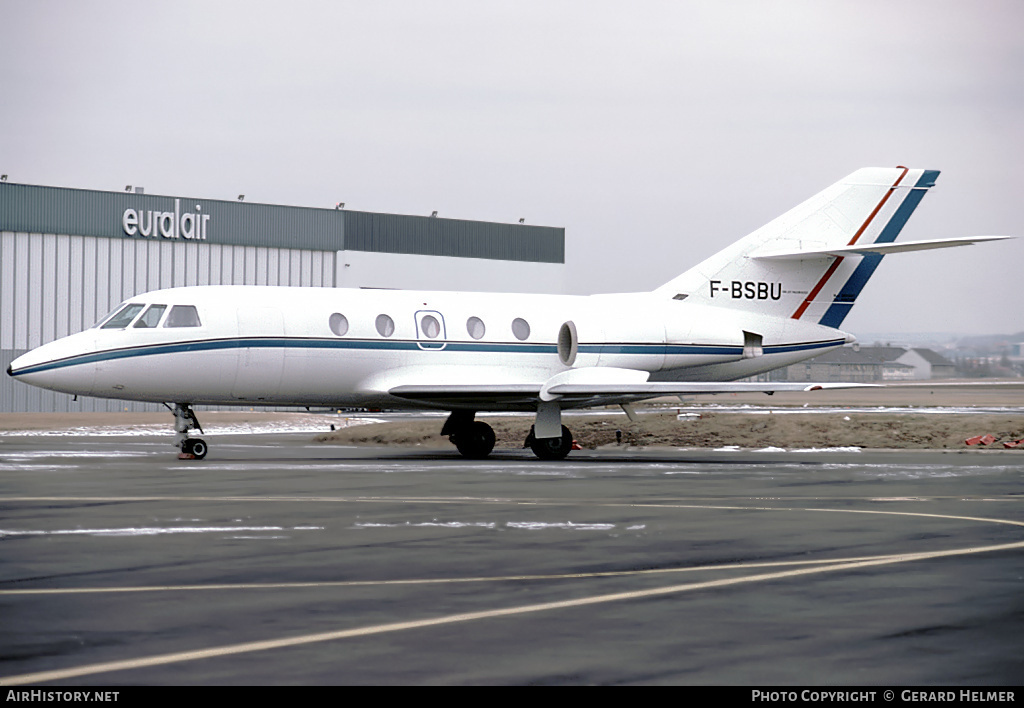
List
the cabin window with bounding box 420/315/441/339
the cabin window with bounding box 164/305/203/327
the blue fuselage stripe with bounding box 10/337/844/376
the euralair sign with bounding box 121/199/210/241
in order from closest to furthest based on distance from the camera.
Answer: the blue fuselage stripe with bounding box 10/337/844/376 < the cabin window with bounding box 164/305/203/327 < the cabin window with bounding box 420/315/441/339 < the euralair sign with bounding box 121/199/210/241

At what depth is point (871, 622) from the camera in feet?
24.8

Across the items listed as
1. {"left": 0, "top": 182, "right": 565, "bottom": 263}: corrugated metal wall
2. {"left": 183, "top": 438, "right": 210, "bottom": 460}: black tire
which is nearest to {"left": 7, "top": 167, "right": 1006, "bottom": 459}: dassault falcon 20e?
{"left": 183, "top": 438, "right": 210, "bottom": 460}: black tire

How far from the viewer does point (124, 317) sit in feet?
82.1

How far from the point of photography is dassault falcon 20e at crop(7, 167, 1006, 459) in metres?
24.8

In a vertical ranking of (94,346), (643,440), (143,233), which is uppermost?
(143,233)

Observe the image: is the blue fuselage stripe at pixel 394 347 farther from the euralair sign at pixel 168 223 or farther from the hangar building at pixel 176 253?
the euralair sign at pixel 168 223

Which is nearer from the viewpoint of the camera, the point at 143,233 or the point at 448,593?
the point at 448,593

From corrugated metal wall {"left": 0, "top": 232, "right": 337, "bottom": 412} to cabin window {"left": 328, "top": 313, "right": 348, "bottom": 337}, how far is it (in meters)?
28.0

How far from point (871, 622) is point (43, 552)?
6540 millimetres

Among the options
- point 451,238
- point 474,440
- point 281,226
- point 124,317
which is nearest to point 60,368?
point 124,317

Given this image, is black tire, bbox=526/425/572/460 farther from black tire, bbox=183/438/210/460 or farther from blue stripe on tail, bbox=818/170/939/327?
blue stripe on tail, bbox=818/170/939/327

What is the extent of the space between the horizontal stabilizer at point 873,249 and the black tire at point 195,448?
525 inches

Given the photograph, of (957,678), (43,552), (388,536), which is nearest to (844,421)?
(388,536)

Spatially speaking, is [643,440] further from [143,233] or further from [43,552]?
[143,233]
